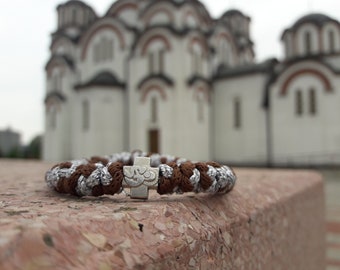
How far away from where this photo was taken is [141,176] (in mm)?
1254

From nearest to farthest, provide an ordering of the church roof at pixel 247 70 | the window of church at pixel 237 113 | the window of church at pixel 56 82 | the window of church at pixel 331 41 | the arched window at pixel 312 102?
the arched window at pixel 312 102, the window of church at pixel 331 41, the church roof at pixel 247 70, the window of church at pixel 237 113, the window of church at pixel 56 82

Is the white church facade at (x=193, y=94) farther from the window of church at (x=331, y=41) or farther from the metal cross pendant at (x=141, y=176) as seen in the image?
the metal cross pendant at (x=141, y=176)

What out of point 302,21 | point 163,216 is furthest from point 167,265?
point 302,21

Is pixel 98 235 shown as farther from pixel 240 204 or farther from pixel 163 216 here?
pixel 240 204

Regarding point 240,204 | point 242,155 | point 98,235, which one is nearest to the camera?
point 98,235

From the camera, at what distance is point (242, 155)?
17234mm

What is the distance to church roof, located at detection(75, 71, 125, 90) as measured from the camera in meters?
17.7

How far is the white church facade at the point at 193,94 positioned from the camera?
15523mm

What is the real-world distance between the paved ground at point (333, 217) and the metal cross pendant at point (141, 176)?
4451 mm

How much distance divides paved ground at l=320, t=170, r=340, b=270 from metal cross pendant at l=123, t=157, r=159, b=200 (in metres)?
4.45

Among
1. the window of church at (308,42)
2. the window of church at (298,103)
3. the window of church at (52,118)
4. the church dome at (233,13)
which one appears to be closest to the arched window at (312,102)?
the window of church at (298,103)

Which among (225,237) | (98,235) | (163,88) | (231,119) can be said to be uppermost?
(163,88)

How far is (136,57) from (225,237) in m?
16.6

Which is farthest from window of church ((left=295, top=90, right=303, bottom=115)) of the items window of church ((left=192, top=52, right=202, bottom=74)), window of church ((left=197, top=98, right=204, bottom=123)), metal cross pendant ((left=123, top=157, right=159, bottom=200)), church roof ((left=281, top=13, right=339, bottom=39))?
metal cross pendant ((left=123, top=157, right=159, bottom=200))
